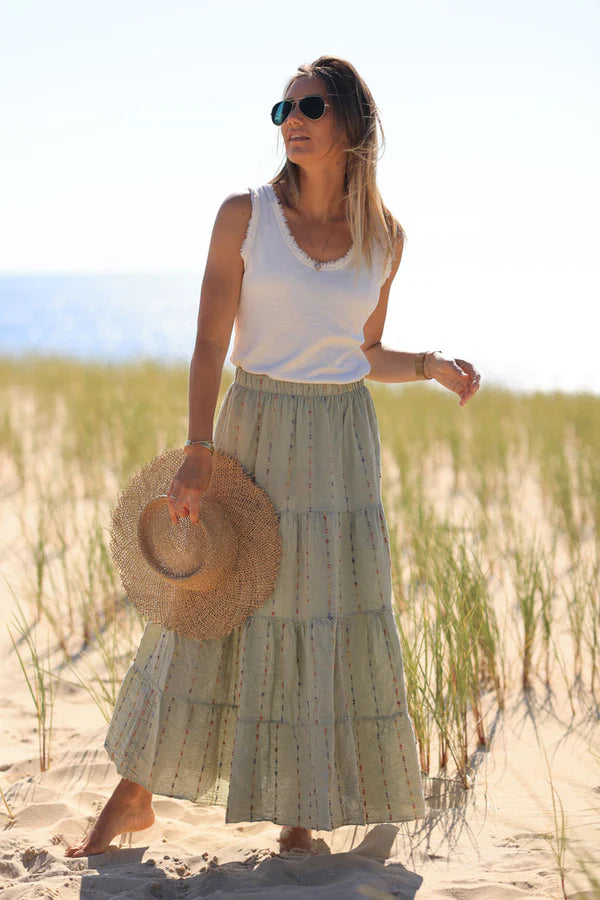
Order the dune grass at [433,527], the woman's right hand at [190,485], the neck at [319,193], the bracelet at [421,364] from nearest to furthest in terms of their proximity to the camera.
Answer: the woman's right hand at [190,485] < the neck at [319,193] < the bracelet at [421,364] < the dune grass at [433,527]

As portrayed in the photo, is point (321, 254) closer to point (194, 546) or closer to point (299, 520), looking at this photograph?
point (299, 520)

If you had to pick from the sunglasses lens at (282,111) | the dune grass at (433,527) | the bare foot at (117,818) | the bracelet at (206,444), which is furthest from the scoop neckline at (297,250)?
the bare foot at (117,818)

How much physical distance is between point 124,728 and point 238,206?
44.4 inches

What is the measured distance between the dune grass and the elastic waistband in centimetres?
75

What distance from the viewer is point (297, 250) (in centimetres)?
193

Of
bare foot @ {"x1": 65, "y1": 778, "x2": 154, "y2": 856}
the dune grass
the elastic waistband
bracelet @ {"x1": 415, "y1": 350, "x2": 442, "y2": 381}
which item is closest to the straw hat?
the elastic waistband

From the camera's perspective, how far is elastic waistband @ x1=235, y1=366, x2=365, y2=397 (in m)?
1.99

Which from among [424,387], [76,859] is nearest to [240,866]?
[76,859]

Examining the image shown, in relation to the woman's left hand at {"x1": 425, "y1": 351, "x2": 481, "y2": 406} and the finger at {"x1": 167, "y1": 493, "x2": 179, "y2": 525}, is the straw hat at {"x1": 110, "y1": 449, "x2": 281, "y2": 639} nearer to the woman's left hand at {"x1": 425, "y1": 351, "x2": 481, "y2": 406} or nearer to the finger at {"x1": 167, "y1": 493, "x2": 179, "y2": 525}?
the finger at {"x1": 167, "y1": 493, "x2": 179, "y2": 525}

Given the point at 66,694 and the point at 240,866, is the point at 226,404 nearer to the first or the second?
the point at 240,866

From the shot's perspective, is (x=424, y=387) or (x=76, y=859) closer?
(x=76, y=859)

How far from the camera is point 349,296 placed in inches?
77.9

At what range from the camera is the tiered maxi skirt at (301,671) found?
192cm

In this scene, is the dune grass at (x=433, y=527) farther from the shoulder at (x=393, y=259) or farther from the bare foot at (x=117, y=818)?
the shoulder at (x=393, y=259)
